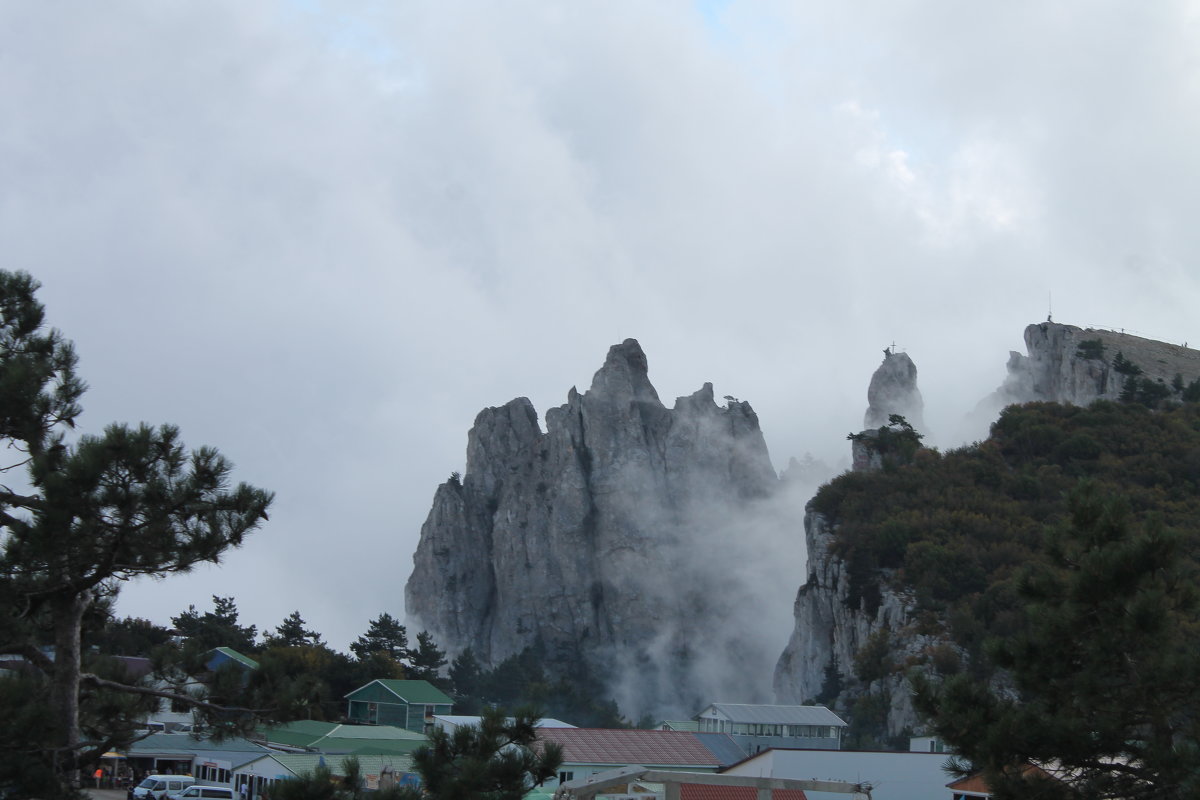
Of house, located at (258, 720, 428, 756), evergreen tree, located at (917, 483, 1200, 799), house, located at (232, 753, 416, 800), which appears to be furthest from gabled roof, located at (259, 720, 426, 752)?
evergreen tree, located at (917, 483, 1200, 799)

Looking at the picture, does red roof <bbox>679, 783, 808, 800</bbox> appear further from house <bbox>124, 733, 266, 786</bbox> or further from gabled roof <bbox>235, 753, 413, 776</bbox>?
house <bbox>124, 733, 266, 786</bbox>

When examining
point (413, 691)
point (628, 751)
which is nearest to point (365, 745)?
point (628, 751)

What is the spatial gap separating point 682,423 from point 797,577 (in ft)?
60.6

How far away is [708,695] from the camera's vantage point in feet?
342

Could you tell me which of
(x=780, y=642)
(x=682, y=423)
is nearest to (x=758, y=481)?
(x=682, y=423)

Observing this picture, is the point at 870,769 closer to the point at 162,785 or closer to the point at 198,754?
the point at 162,785

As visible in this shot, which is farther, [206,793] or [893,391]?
[893,391]

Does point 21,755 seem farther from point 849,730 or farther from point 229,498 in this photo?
point 849,730

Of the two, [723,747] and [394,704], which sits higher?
[394,704]

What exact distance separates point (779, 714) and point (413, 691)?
18299 millimetres

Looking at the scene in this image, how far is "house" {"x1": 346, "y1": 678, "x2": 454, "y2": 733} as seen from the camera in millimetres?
59438

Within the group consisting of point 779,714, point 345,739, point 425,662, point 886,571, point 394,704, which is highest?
point 886,571

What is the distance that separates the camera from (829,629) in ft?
237

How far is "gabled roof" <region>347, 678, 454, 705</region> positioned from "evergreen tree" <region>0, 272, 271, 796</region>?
49.1 m
